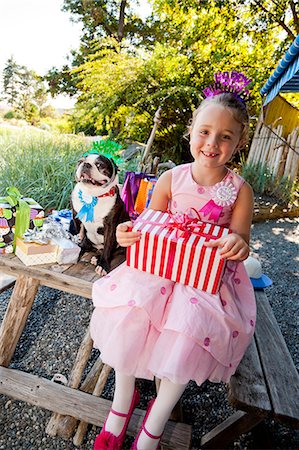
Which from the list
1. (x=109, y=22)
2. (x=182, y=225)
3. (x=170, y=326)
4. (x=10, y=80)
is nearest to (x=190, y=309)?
Result: (x=170, y=326)

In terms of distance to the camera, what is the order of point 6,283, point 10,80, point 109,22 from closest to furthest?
1. point 6,283
2. point 109,22
3. point 10,80

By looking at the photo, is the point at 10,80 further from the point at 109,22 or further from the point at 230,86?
the point at 230,86

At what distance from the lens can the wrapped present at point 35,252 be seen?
1.62 meters

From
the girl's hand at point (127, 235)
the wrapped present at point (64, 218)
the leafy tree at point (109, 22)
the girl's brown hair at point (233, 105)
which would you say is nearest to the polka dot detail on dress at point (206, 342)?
the girl's hand at point (127, 235)

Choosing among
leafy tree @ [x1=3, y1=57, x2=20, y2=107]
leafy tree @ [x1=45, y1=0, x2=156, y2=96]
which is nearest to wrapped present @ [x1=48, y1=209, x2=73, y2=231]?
leafy tree @ [x1=45, y1=0, x2=156, y2=96]

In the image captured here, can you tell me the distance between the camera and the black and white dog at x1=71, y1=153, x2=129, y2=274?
1.59 meters

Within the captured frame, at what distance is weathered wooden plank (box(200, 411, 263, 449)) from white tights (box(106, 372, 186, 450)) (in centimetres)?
30

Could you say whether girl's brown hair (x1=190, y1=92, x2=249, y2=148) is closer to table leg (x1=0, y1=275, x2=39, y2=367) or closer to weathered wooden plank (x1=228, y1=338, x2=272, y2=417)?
weathered wooden plank (x1=228, y1=338, x2=272, y2=417)

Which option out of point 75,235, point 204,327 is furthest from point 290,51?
Answer: point 204,327

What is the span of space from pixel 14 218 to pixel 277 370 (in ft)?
4.77

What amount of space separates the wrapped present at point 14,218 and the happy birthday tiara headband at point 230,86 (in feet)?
3.45

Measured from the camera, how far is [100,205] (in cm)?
165

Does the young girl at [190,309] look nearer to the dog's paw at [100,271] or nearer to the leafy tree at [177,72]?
the dog's paw at [100,271]

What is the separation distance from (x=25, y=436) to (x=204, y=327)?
3.41ft
